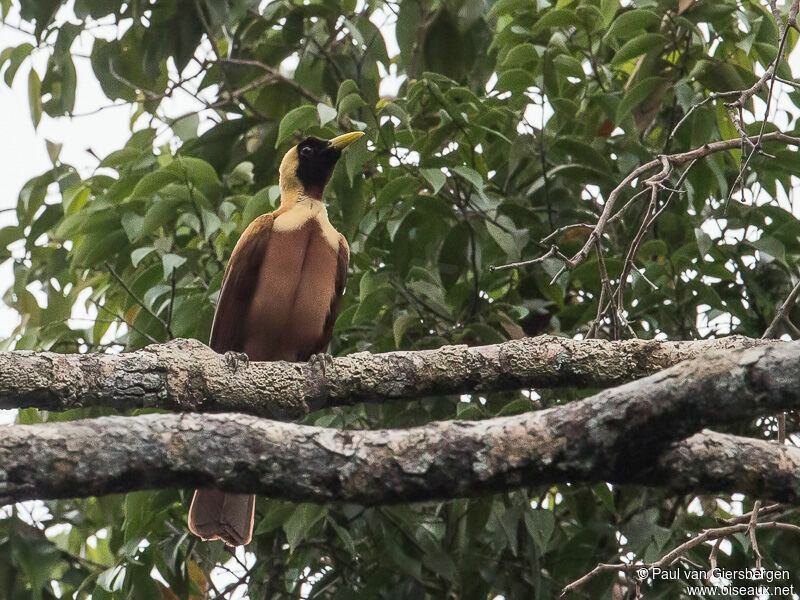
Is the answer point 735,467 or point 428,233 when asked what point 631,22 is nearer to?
point 428,233

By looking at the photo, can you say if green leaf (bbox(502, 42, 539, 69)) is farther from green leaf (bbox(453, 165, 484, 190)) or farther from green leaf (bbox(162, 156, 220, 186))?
green leaf (bbox(162, 156, 220, 186))

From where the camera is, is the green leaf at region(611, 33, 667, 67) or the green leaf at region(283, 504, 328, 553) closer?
the green leaf at region(283, 504, 328, 553)

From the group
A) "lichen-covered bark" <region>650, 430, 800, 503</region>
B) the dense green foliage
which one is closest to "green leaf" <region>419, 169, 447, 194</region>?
the dense green foliage

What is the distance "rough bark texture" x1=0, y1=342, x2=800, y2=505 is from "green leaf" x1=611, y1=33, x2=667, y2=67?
198cm

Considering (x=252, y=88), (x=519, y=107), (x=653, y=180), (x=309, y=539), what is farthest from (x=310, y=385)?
(x=252, y=88)

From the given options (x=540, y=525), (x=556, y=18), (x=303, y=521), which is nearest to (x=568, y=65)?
(x=556, y=18)

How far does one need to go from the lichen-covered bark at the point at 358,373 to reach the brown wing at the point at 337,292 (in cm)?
128

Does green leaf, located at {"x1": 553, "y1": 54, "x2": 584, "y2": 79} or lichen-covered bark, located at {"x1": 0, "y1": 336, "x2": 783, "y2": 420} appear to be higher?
green leaf, located at {"x1": 553, "y1": 54, "x2": 584, "y2": 79}

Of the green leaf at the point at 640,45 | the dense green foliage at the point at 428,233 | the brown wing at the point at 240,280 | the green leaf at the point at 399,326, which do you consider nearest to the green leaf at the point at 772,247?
the dense green foliage at the point at 428,233

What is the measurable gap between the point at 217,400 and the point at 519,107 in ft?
5.66

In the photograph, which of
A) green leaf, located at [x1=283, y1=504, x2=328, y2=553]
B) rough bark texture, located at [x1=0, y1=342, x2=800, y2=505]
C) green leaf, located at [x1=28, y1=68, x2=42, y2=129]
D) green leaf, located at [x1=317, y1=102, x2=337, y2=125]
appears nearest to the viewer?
rough bark texture, located at [x1=0, y1=342, x2=800, y2=505]

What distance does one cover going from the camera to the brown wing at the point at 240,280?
12.9 feet

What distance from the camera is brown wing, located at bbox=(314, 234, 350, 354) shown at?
13.5ft

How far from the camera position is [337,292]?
4.16 m
